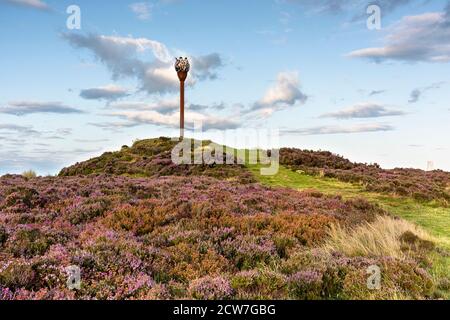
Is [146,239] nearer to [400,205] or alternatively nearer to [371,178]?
[400,205]

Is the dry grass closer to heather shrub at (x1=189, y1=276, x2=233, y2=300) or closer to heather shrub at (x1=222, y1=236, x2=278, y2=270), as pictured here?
heather shrub at (x1=222, y1=236, x2=278, y2=270)

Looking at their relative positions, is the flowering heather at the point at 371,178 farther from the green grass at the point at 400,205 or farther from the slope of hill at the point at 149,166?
the slope of hill at the point at 149,166

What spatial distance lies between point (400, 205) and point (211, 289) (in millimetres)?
17495

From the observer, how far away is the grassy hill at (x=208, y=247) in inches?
294

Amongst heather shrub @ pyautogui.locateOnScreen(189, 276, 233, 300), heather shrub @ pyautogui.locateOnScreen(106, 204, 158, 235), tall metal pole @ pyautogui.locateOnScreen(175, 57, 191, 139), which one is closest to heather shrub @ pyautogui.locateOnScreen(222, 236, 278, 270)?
heather shrub @ pyautogui.locateOnScreen(189, 276, 233, 300)

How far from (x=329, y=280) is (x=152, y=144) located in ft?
136

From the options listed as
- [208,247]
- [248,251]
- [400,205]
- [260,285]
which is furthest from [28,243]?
[400,205]

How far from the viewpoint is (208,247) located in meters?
10.1

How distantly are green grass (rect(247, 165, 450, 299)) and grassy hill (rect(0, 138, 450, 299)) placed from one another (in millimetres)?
100

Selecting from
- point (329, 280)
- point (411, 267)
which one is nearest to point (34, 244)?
point (329, 280)

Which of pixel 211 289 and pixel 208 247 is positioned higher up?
pixel 208 247

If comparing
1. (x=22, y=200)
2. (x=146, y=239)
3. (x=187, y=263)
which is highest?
(x=22, y=200)

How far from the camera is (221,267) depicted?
8891 millimetres

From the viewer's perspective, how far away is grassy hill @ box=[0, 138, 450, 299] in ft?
24.5
